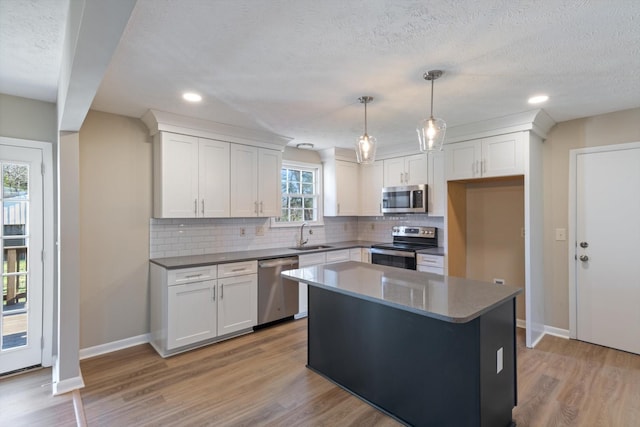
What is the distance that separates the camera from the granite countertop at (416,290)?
1.68 metres

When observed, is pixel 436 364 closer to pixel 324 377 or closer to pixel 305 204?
pixel 324 377

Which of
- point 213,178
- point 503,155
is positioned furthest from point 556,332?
point 213,178

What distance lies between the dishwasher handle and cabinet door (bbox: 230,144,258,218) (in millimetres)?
637

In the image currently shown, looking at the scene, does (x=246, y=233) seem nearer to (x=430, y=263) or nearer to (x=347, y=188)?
(x=347, y=188)

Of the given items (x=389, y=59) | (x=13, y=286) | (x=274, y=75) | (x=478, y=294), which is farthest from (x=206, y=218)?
(x=478, y=294)

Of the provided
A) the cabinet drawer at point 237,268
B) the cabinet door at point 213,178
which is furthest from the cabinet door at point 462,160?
the cabinet door at point 213,178

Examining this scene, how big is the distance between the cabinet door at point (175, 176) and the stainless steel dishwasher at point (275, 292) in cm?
105

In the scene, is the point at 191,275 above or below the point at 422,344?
above

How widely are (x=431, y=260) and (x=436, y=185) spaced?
1.02m

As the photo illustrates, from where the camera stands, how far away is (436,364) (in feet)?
6.44

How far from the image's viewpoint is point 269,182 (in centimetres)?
423

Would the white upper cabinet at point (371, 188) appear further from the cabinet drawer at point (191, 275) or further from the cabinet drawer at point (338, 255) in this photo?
the cabinet drawer at point (191, 275)

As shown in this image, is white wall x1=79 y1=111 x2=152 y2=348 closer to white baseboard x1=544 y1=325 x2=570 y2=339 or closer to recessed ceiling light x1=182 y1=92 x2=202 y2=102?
recessed ceiling light x1=182 y1=92 x2=202 y2=102

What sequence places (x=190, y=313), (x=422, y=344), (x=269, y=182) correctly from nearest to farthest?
(x=422, y=344), (x=190, y=313), (x=269, y=182)
